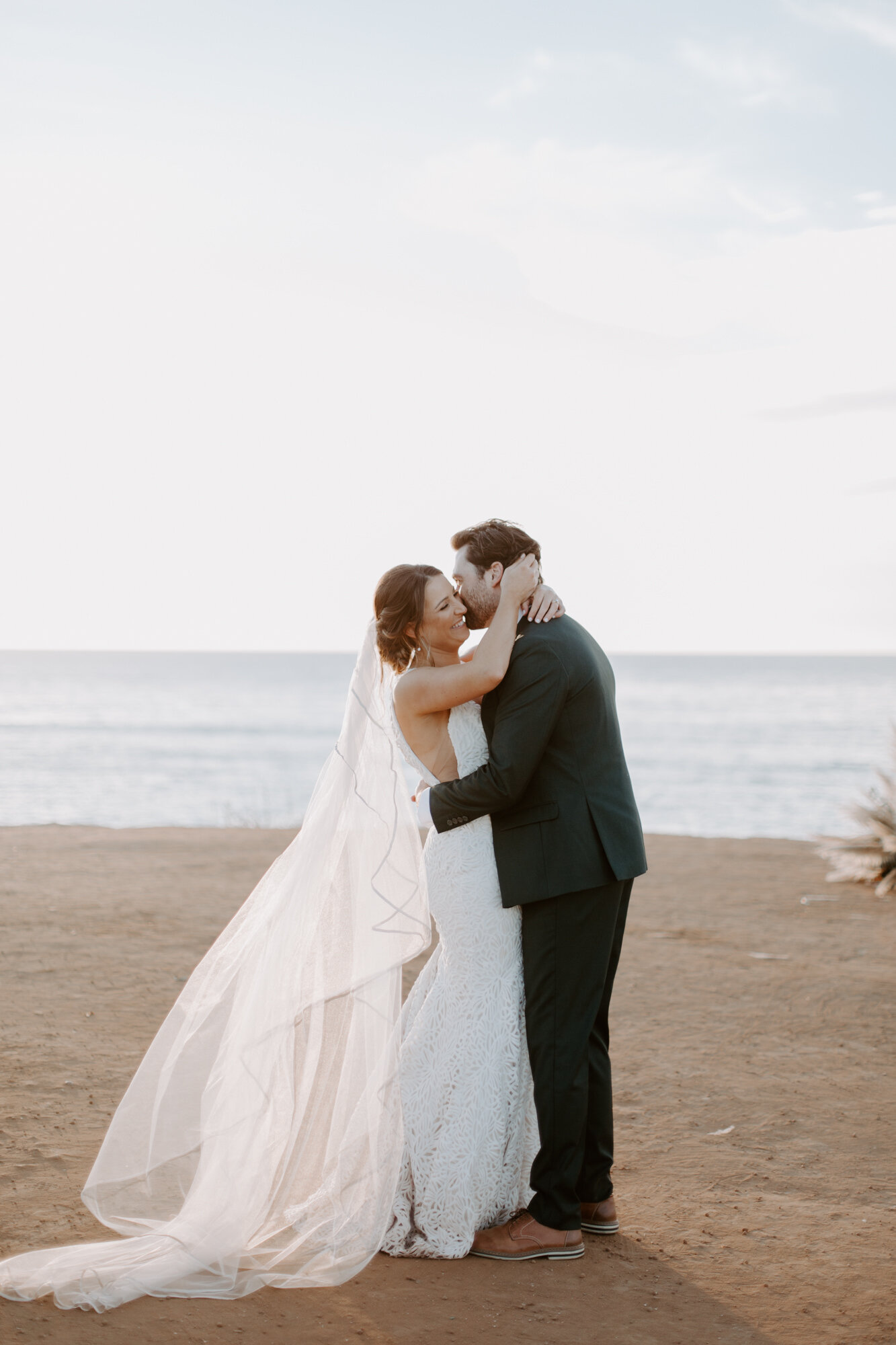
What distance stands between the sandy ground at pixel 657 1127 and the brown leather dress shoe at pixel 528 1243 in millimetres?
41

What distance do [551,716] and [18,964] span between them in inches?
193

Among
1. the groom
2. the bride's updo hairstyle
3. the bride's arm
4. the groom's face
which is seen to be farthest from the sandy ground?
the groom's face

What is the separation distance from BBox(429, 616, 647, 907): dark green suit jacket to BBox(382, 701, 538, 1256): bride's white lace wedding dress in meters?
0.12

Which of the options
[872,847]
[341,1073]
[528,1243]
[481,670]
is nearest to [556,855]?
[481,670]

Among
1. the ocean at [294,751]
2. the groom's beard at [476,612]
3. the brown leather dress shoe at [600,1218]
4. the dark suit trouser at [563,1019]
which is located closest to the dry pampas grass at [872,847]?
the ocean at [294,751]

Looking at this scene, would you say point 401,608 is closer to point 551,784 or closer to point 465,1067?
point 551,784

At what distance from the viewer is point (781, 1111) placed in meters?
5.05

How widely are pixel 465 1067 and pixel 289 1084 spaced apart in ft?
1.90

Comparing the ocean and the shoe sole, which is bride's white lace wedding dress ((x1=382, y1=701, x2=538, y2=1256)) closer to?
the shoe sole

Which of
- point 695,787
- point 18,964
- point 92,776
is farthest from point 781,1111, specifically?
point 92,776

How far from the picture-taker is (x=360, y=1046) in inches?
145

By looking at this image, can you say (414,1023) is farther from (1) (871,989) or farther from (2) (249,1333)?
(1) (871,989)

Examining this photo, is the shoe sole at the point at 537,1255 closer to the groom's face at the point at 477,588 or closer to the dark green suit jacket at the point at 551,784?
the dark green suit jacket at the point at 551,784

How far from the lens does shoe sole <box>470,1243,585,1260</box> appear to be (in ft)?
11.9
